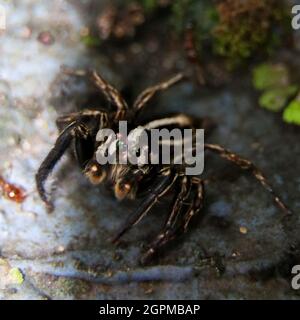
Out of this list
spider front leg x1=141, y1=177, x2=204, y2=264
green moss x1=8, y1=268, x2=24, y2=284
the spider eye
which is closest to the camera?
green moss x1=8, y1=268, x2=24, y2=284

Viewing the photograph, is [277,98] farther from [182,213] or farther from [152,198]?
[152,198]

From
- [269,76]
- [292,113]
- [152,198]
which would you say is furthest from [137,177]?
[269,76]

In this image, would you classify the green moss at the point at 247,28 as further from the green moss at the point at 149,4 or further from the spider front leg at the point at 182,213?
the spider front leg at the point at 182,213

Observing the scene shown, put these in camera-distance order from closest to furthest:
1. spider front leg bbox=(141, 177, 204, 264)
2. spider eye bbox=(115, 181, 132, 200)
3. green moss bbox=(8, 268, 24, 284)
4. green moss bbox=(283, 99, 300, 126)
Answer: green moss bbox=(8, 268, 24, 284)
spider front leg bbox=(141, 177, 204, 264)
spider eye bbox=(115, 181, 132, 200)
green moss bbox=(283, 99, 300, 126)

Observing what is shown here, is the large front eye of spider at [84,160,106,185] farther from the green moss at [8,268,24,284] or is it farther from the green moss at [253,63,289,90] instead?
the green moss at [253,63,289,90]

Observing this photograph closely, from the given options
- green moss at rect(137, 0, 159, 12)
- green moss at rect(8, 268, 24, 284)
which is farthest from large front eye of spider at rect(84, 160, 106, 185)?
green moss at rect(137, 0, 159, 12)

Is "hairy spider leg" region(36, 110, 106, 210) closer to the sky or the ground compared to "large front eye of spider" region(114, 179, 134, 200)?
closer to the sky

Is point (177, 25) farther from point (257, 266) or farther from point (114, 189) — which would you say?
point (257, 266)
